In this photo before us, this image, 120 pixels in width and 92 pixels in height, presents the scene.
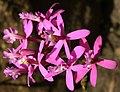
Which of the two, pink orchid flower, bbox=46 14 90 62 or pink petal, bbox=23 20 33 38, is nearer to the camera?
pink orchid flower, bbox=46 14 90 62

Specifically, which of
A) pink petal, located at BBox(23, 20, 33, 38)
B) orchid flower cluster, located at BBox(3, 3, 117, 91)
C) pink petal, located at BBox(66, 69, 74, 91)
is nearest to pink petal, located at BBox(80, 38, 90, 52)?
orchid flower cluster, located at BBox(3, 3, 117, 91)

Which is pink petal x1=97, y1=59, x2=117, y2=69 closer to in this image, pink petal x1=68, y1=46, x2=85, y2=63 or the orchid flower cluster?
the orchid flower cluster

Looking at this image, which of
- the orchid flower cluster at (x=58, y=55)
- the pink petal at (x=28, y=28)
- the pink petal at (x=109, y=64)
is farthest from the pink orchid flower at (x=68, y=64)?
the pink petal at (x=28, y=28)

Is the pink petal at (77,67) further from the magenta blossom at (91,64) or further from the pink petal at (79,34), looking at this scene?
the pink petal at (79,34)

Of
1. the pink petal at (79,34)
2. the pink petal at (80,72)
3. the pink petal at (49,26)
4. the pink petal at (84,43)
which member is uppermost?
the pink petal at (49,26)

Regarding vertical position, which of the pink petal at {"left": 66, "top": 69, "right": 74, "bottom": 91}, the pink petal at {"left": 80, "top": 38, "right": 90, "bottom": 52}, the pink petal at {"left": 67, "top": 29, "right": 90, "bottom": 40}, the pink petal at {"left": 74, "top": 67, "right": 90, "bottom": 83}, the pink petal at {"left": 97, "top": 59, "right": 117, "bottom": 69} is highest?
the pink petal at {"left": 67, "top": 29, "right": 90, "bottom": 40}

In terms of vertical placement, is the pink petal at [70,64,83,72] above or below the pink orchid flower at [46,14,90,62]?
below

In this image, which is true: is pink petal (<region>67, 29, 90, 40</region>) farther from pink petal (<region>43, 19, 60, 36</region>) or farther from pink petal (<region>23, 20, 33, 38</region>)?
pink petal (<region>23, 20, 33, 38</region>)

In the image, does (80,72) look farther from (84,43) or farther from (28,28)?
(28,28)

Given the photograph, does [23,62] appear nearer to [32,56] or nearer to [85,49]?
[32,56]

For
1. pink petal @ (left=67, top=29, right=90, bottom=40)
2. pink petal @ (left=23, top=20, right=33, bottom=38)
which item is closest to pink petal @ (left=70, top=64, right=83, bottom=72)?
pink petal @ (left=67, top=29, right=90, bottom=40)

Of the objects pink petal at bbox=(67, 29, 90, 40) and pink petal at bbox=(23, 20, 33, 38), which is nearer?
pink petal at bbox=(67, 29, 90, 40)
